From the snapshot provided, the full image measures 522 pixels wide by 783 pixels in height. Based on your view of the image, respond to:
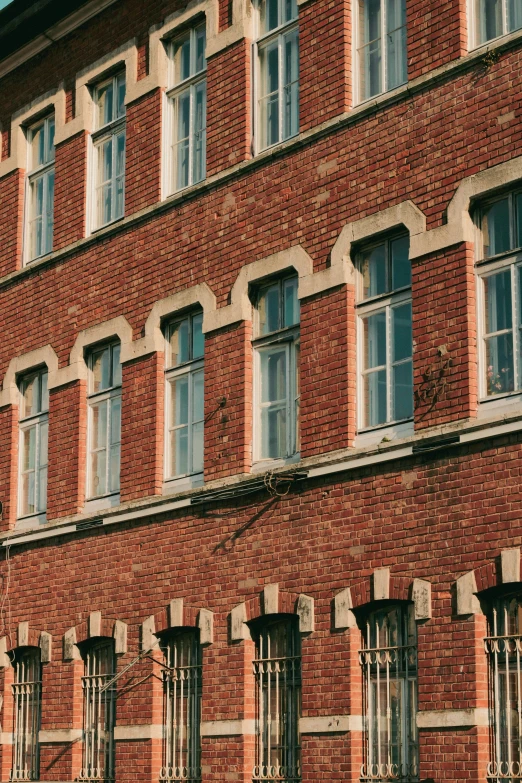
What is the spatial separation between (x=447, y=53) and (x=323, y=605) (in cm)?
559

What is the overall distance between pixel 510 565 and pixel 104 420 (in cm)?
769

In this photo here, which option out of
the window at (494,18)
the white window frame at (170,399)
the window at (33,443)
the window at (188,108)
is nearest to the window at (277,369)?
the white window frame at (170,399)

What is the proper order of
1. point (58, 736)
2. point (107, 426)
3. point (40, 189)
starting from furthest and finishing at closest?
1. point (40, 189)
2. point (107, 426)
3. point (58, 736)

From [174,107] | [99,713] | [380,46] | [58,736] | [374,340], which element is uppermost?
[174,107]

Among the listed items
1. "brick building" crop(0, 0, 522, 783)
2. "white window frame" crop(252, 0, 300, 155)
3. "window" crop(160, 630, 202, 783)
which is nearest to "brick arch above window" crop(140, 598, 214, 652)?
"brick building" crop(0, 0, 522, 783)

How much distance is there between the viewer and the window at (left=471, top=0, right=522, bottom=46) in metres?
15.5

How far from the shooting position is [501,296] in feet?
49.5

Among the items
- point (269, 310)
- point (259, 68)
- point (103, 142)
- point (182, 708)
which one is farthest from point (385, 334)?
point (103, 142)

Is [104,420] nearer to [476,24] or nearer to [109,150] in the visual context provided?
[109,150]

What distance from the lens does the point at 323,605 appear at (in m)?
16.1

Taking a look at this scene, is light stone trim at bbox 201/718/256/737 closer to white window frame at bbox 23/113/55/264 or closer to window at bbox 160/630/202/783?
window at bbox 160/630/202/783

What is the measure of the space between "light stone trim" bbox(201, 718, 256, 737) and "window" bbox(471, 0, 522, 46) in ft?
24.1

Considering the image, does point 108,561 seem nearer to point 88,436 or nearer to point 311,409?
point 88,436

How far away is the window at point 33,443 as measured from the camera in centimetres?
2156
